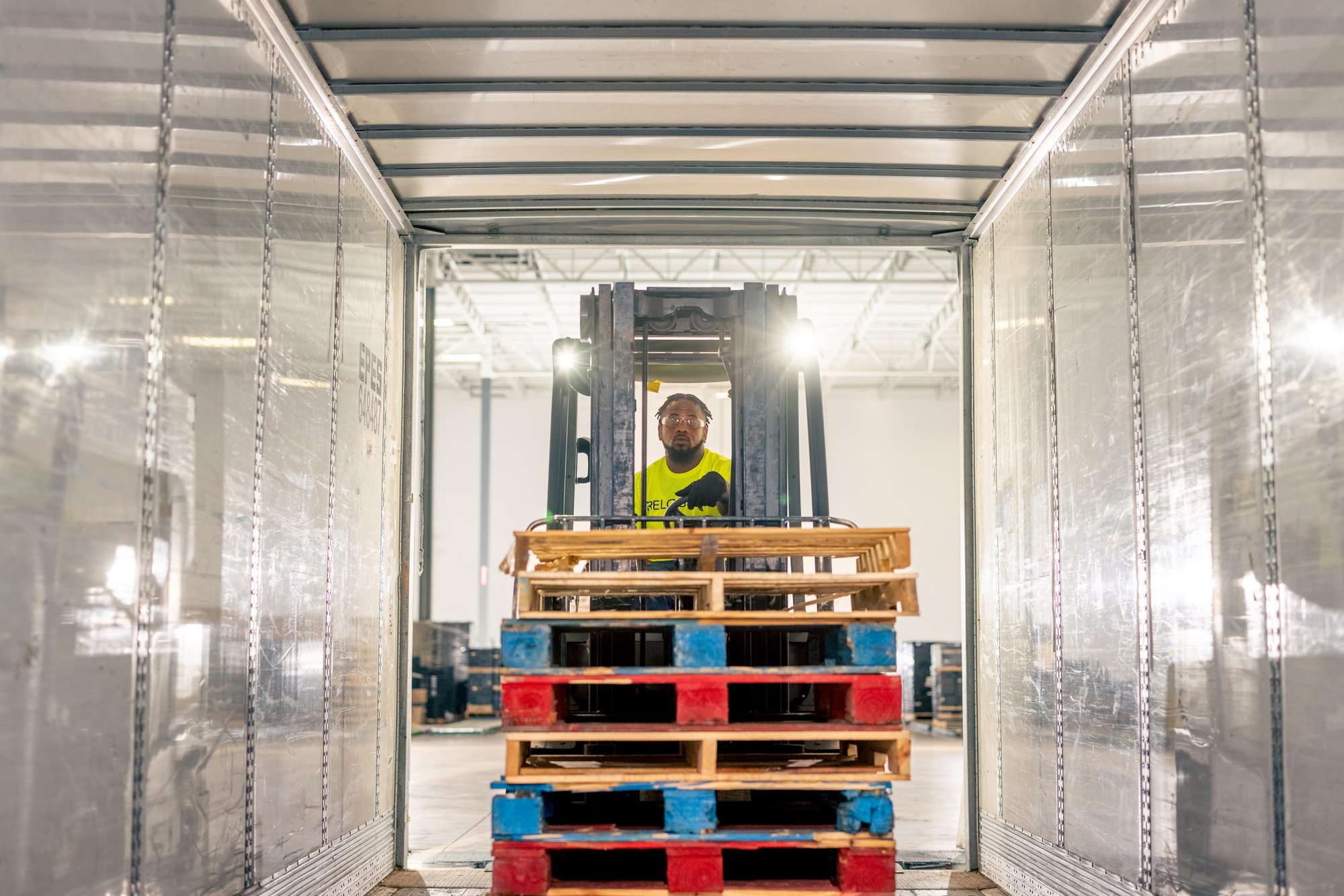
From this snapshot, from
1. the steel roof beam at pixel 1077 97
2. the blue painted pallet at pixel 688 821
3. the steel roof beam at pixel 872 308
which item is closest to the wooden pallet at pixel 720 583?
the blue painted pallet at pixel 688 821

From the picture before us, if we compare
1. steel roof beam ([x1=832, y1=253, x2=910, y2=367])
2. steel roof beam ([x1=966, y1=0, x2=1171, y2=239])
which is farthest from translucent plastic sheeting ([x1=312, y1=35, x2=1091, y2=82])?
steel roof beam ([x1=832, y1=253, x2=910, y2=367])

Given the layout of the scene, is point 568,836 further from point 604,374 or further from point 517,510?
point 517,510

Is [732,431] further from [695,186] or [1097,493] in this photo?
[1097,493]

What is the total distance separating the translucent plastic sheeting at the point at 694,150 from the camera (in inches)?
269

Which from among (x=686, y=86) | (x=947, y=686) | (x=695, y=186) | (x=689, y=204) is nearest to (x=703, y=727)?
(x=686, y=86)

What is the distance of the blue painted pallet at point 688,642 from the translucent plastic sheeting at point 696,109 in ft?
9.56

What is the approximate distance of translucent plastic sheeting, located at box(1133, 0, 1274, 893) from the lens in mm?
3840

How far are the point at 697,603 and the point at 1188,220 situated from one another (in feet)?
8.78

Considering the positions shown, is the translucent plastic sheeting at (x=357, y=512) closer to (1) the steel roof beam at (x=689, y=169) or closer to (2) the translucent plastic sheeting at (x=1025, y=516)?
(1) the steel roof beam at (x=689, y=169)

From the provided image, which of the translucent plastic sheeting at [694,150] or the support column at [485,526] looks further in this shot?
the support column at [485,526]

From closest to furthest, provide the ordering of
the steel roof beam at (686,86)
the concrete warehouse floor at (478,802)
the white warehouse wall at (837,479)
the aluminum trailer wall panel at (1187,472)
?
the aluminum trailer wall panel at (1187,472) < the steel roof beam at (686,86) < the concrete warehouse floor at (478,802) < the white warehouse wall at (837,479)

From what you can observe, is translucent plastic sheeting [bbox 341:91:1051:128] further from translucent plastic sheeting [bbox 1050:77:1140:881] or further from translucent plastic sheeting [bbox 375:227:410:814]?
translucent plastic sheeting [bbox 375:227:410:814]

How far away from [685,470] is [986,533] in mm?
2113

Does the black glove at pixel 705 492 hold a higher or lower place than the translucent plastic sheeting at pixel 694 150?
lower
